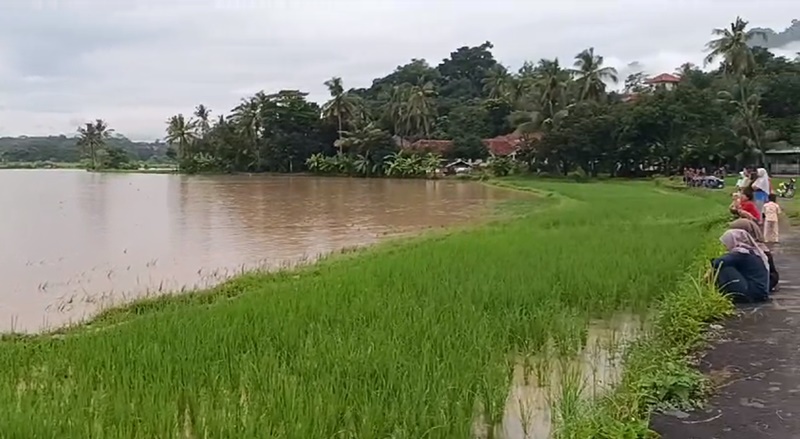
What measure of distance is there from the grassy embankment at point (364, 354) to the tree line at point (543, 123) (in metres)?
29.4

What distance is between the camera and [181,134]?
6950 cm

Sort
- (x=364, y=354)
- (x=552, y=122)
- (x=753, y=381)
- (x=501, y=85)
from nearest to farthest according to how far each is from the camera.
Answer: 1. (x=753, y=381)
2. (x=364, y=354)
3. (x=552, y=122)
4. (x=501, y=85)

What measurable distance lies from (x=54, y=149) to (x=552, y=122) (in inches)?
4390

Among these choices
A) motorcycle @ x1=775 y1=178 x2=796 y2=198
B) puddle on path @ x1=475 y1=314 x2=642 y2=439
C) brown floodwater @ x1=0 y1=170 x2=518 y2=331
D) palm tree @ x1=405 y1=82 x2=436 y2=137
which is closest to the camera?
puddle on path @ x1=475 y1=314 x2=642 y2=439

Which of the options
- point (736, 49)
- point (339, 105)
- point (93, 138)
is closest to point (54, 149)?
point (93, 138)

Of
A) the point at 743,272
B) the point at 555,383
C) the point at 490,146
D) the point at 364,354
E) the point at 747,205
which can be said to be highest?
the point at 490,146

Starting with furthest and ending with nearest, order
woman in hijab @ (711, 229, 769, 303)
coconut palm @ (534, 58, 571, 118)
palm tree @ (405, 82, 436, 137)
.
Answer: palm tree @ (405, 82, 436, 137)
coconut palm @ (534, 58, 571, 118)
woman in hijab @ (711, 229, 769, 303)

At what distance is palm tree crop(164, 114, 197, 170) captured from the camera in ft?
228

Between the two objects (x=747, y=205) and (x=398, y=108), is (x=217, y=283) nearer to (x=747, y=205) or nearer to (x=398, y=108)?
(x=747, y=205)

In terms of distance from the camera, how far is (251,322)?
17.9 ft

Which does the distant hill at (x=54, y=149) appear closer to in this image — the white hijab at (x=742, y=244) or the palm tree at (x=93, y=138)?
the palm tree at (x=93, y=138)

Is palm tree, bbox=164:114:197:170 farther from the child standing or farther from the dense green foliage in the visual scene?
the child standing

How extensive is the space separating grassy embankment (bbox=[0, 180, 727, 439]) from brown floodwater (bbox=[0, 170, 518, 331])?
6.75 feet

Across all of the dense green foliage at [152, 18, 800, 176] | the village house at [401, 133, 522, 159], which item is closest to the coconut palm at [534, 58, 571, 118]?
the dense green foliage at [152, 18, 800, 176]
